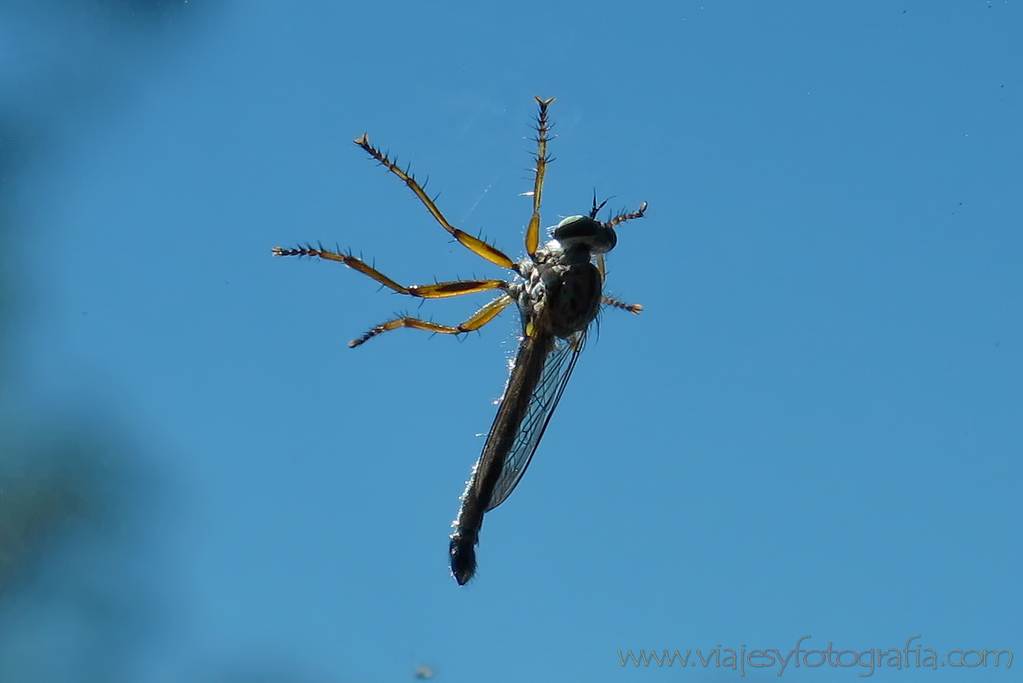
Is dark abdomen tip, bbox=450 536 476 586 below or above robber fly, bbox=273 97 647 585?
below

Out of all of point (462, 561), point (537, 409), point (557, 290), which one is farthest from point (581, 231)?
point (462, 561)

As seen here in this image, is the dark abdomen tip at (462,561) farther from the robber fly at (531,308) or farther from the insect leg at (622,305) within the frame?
the insect leg at (622,305)

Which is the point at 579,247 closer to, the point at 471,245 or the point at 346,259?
the point at 471,245

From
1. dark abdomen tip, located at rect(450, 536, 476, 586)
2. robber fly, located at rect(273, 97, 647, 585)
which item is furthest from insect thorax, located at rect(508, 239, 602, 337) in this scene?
dark abdomen tip, located at rect(450, 536, 476, 586)

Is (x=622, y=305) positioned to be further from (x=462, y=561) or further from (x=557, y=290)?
(x=462, y=561)

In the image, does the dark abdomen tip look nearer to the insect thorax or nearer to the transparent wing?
the transparent wing

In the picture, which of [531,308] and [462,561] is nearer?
[462,561]

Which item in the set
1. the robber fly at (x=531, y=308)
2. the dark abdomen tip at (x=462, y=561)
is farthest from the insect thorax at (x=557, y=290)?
the dark abdomen tip at (x=462, y=561)
